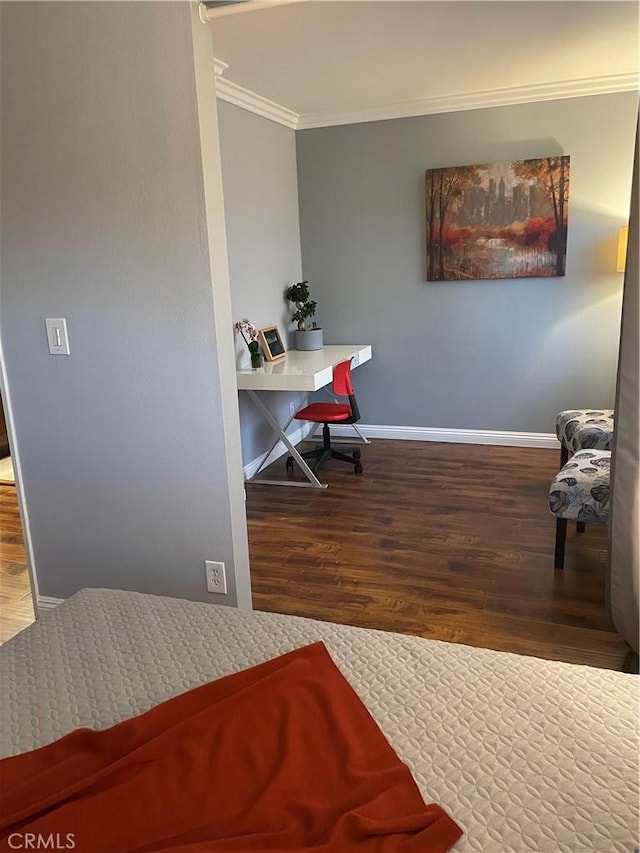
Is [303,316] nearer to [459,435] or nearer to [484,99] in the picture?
[459,435]

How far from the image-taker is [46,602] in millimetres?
2691

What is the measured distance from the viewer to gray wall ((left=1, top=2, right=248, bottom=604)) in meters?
2.03

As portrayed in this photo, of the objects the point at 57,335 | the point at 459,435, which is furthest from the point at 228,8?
the point at 459,435

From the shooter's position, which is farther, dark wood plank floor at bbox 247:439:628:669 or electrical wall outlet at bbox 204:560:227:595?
dark wood plank floor at bbox 247:439:628:669

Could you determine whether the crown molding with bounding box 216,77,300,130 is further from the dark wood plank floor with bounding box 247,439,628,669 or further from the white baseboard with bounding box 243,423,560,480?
the dark wood plank floor with bounding box 247,439,628,669

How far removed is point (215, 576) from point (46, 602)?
833 mm

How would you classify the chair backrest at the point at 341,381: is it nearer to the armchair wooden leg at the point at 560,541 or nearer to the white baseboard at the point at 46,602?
the armchair wooden leg at the point at 560,541

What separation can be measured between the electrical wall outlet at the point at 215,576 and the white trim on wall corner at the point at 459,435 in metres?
2.94

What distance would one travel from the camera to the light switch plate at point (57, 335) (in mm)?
2326

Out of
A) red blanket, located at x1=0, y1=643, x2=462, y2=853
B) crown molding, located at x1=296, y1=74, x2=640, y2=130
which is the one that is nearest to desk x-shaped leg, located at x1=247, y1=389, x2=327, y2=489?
crown molding, located at x1=296, y1=74, x2=640, y2=130

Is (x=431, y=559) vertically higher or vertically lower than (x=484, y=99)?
lower

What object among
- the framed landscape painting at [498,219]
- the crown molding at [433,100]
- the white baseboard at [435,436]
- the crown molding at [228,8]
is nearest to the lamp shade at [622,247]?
the framed landscape painting at [498,219]

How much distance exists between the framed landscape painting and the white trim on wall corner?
1120 mm

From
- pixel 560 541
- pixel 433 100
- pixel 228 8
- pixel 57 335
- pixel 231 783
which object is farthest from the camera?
pixel 433 100
